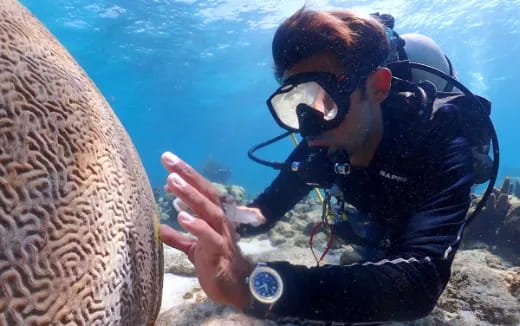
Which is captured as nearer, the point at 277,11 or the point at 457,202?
the point at 457,202

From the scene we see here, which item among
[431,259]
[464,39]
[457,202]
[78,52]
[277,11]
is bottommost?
[431,259]

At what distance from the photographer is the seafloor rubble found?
9.75 feet

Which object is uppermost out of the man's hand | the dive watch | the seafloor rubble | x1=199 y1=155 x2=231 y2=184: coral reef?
x1=199 y1=155 x2=231 y2=184: coral reef

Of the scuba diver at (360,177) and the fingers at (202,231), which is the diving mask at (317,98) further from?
the fingers at (202,231)

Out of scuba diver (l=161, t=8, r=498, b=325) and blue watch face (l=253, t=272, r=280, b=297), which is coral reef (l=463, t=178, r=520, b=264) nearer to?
scuba diver (l=161, t=8, r=498, b=325)

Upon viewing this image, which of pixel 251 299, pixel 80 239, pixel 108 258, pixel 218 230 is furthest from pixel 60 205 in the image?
pixel 251 299

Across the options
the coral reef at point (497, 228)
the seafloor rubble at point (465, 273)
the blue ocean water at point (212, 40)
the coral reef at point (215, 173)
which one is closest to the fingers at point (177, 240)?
the seafloor rubble at point (465, 273)

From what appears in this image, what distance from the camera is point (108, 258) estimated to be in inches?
51.6

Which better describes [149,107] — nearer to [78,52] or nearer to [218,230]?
[78,52]

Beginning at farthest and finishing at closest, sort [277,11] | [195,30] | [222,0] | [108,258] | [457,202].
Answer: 1. [195,30]
2. [277,11]
3. [222,0]
4. [457,202]
5. [108,258]

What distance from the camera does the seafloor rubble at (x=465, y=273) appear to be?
2973mm

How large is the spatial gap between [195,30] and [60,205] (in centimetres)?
2335

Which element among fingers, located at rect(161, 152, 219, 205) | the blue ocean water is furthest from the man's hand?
the blue ocean water

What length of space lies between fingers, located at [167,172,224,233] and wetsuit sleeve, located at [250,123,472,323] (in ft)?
1.51
